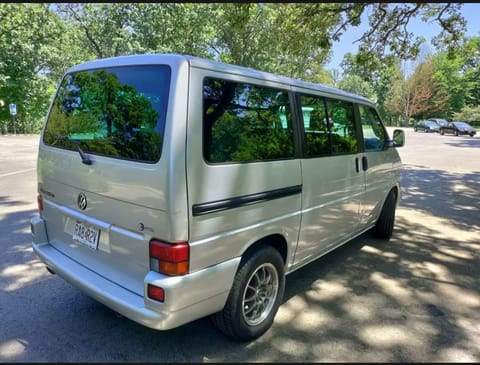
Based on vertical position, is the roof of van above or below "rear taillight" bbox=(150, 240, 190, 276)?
above

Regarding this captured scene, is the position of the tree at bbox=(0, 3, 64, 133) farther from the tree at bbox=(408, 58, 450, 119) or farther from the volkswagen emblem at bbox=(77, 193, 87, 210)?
the tree at bbox=(408, 58, 450, 119)

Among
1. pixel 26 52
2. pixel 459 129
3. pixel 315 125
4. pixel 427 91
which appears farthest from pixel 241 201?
pixel 427 91

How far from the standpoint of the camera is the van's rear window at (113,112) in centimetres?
213

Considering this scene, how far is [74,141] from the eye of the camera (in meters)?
2.62

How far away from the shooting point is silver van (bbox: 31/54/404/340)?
2.06 meters

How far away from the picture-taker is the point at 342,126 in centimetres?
361

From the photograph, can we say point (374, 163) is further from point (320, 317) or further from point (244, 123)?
point (244, 123)

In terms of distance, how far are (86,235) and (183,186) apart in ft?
3.34

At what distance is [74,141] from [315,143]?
6.60 feet

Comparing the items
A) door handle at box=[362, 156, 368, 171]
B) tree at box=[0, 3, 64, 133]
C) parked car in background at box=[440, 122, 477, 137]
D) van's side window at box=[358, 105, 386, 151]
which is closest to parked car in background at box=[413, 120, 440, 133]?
parked car in background at box=[440, 122, 477, 137]

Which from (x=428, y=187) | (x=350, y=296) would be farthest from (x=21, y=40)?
(x=350, y=296)

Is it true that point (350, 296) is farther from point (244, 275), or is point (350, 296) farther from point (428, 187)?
point (428, 187)

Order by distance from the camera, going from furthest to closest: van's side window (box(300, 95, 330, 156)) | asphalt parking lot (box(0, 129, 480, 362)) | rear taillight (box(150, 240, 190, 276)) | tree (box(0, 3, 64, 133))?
tree (box(0, 3, 64, 133)) < van's side window (box(300, 95, 330, 156)) < asphalt parking lot (box(0, 129, 480, 362)) < rear taillight (box(150, 240, 190, 276))

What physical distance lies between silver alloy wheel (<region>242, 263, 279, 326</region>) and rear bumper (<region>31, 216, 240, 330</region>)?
0.36m
